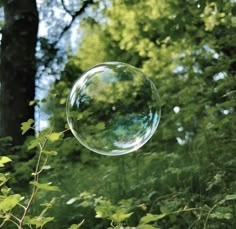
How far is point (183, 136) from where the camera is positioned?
4914mm

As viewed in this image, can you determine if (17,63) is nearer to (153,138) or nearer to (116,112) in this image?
(153,138)

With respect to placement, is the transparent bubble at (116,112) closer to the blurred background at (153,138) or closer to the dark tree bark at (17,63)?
the blurred background at (153,138)

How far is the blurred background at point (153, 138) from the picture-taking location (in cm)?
303

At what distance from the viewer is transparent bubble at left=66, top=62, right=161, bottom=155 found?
2.64m

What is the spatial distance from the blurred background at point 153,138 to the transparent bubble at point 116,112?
22 centimetres

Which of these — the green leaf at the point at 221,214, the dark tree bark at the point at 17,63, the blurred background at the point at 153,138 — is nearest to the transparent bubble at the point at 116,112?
the blurred background at the point at 153,138

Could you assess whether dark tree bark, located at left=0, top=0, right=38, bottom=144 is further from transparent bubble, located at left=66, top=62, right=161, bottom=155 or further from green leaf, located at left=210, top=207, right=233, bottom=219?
green leaf, located at left=210, top=207, right=233, bottom=219

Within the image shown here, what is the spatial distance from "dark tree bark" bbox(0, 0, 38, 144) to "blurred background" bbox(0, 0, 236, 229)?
12 mm

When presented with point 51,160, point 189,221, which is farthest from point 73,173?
point 189,221

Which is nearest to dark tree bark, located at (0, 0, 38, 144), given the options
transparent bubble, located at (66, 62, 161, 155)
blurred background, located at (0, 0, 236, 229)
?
blurred background, located at (0, 0, 236, 229)

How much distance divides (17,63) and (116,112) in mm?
3593

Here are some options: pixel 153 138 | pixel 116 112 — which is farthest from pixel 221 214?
pixel 153 138

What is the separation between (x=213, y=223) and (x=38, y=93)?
4649 millimetres

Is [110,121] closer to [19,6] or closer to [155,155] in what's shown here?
[155,155]
